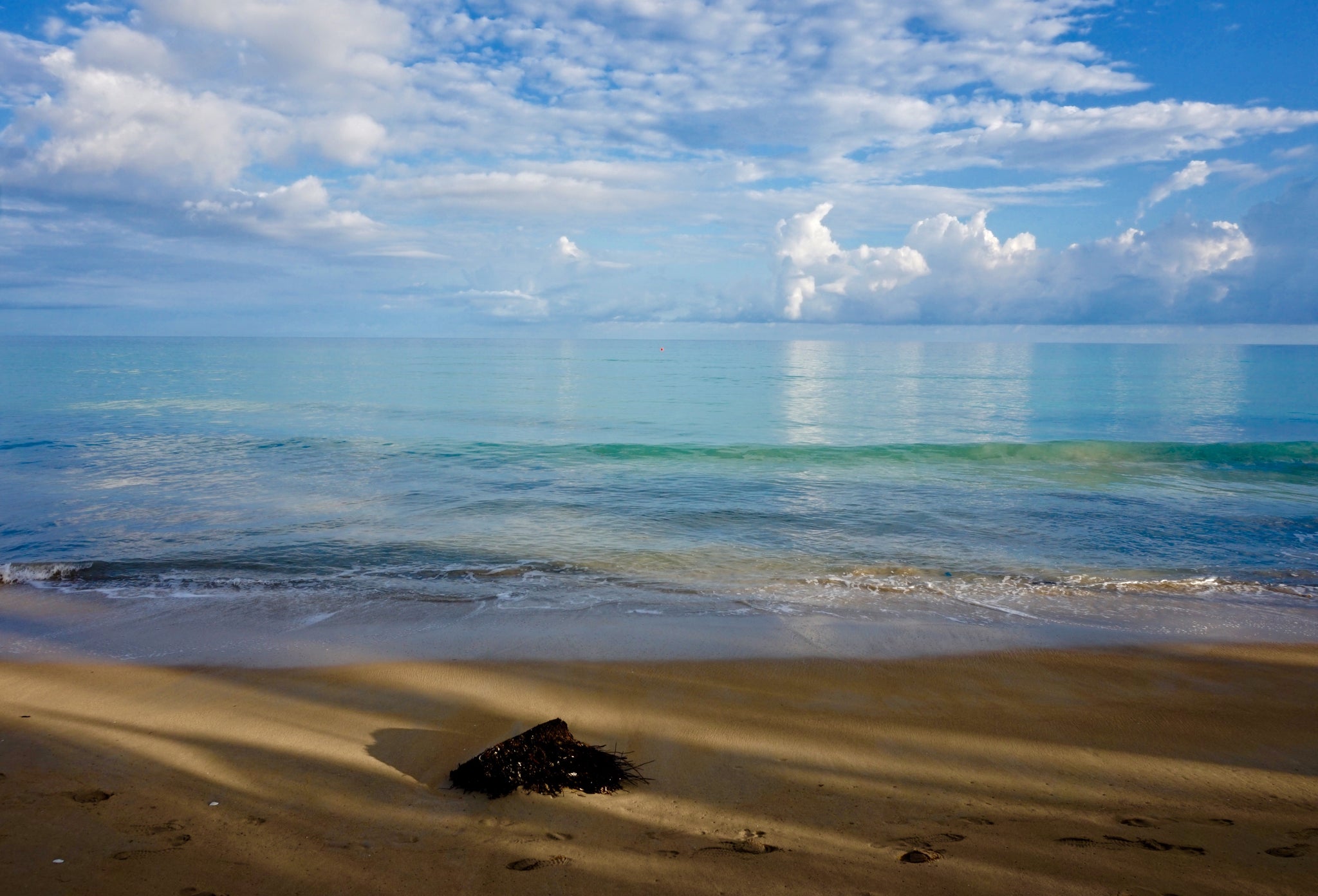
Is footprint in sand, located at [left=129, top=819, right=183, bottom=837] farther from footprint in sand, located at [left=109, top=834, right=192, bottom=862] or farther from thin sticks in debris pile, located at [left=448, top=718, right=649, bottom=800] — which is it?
thin sticks in debris pile, located at [left=448, top=718, right=649, bottom=800]

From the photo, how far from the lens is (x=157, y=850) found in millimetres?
4273

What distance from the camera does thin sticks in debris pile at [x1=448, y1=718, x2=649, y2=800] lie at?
16.1 ft

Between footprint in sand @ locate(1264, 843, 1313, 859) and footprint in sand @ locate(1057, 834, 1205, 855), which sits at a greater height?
footprint in sand @ locate(1264, 843, 1313, 859)

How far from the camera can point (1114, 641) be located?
8188 millimetres

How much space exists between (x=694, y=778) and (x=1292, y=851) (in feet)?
11.6

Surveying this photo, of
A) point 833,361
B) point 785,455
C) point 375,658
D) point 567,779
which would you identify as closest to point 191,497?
point 375,658

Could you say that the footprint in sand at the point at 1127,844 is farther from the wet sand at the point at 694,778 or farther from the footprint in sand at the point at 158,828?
the footprint in sand at the point at 158,828

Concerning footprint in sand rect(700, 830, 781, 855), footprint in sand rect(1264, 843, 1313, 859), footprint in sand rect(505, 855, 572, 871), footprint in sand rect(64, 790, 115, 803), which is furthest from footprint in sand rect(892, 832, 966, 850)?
footprint in sand rect(64, 790, 115, 803)

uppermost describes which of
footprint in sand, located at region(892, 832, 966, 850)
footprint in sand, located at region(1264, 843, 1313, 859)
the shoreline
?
footprint in sand, located at region(1264, 843, 1313, 859)

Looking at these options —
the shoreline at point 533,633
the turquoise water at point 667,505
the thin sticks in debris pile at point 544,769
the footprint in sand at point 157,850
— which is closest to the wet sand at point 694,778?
the footprint in sand at point 157,850

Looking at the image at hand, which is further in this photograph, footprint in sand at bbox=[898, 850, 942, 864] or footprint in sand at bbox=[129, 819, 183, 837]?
footprint in sand at bbox=[129, 819, 183, 837]

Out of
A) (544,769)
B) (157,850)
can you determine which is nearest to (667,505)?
(544,769)

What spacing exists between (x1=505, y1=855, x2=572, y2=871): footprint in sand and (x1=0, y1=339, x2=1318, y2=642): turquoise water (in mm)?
5027

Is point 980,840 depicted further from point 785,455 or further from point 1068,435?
point 1068,435
